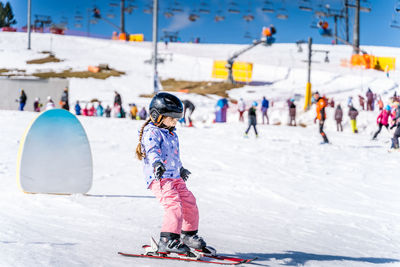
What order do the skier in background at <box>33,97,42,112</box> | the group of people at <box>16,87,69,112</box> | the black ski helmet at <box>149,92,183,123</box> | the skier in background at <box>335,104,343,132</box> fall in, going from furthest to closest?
the skier in background at <box>33,97,42,112</box> < the skier in background at <box>335,104,343,132</box> < the group of people at <box>16,87,69,112</box> < the black ski helmet at <box>149,92,183,123</box>

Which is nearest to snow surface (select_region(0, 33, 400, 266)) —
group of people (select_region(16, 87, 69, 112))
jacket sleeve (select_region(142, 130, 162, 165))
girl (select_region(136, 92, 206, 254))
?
girl (select_region(136, 92, 206, 254))

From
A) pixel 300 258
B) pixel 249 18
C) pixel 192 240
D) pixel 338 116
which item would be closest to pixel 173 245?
pixel 192 240

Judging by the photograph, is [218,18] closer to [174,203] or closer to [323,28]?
[323,28]

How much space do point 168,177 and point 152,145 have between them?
0.28 metres

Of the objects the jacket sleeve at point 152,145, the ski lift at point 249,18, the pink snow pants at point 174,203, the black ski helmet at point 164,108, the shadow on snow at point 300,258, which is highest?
the ski lift at point 249,18

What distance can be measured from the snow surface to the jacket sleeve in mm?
735

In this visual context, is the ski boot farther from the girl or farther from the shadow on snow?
the shadow on snow

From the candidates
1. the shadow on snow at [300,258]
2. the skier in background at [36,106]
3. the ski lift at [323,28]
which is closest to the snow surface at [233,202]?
the shadow on snow at [300,258]

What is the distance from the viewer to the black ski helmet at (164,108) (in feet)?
12.5

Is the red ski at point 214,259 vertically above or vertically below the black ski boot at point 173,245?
below

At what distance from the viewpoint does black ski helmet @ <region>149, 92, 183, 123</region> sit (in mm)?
3814

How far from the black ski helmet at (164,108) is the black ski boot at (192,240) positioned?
88 centimetres

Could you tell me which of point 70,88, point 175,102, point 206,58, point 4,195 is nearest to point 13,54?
point 4,195

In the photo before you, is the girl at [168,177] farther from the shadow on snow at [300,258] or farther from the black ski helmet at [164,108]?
the shadow on snow at [300,258]
